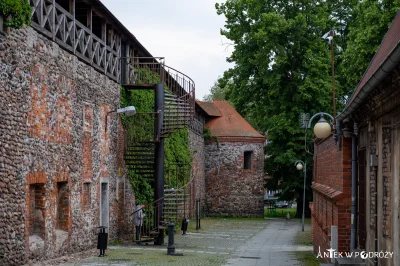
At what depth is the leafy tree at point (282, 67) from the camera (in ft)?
126

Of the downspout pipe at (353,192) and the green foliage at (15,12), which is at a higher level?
the green foliage at (15,12)

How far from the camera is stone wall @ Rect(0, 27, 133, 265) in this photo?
45.6ft

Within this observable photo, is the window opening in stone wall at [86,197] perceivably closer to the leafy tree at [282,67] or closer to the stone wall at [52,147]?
the stone wall at [52,147]

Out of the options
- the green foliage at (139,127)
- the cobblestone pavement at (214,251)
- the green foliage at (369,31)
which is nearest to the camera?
the cobblestone pavement at (214,251)

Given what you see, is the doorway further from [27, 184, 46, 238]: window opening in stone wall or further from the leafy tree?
the leafy tree

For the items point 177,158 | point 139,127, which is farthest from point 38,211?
point 177,158

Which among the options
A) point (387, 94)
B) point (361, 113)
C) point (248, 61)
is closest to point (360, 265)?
point (361, 113)

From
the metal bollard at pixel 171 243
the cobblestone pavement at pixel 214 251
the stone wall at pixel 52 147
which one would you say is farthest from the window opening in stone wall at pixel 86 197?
the metal bollard at pixel 171 243

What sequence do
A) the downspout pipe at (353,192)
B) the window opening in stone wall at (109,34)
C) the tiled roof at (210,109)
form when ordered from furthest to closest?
the tiled roof at (210,109) → the window opening in stone wall at (109,34) → the downspout pipe at (353,192)

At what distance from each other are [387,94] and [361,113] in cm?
251

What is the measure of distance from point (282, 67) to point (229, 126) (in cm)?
986

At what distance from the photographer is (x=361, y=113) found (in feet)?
34.2

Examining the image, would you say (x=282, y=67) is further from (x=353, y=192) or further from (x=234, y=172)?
(x=353, y=192)

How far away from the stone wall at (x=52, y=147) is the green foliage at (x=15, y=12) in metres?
0.35
